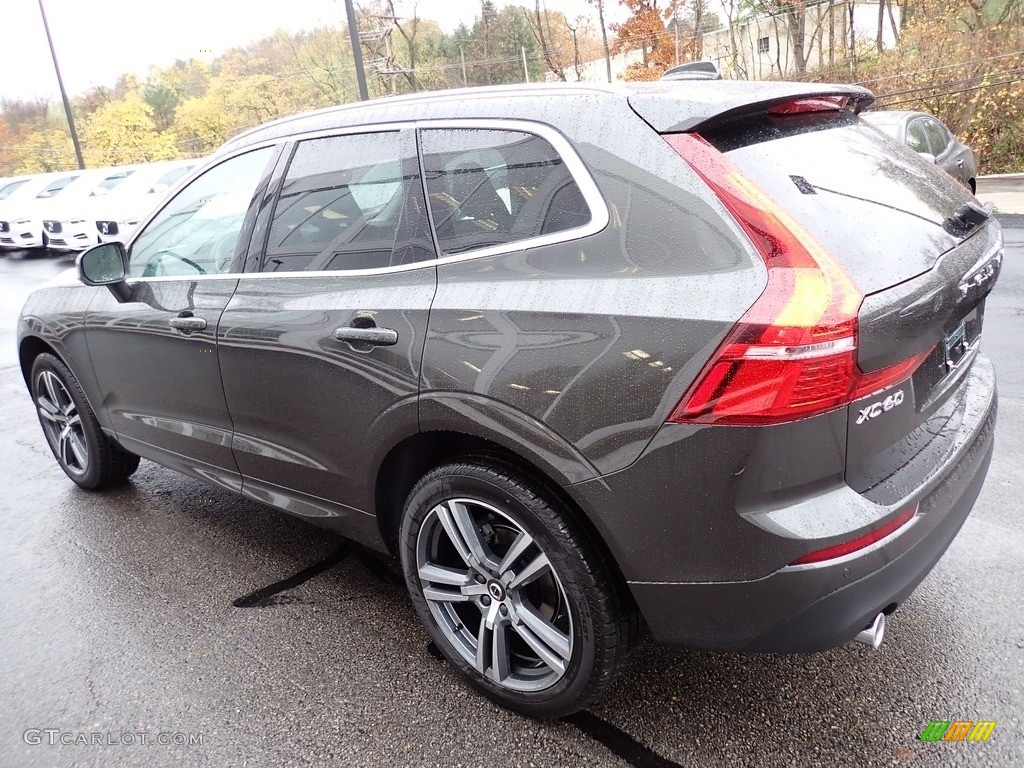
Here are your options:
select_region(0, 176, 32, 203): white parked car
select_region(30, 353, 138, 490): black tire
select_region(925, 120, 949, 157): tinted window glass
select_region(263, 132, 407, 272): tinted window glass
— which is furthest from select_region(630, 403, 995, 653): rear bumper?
select_region(0, 176, 32, 203): white parked car

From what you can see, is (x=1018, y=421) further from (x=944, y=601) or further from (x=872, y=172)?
(x=872, y=172)

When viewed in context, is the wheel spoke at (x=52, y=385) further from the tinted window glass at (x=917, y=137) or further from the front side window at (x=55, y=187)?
the front side window at (x=55, y=187)

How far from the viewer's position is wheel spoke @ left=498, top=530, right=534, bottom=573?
2113mm

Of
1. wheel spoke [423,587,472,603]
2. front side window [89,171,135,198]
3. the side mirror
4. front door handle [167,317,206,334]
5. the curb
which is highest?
front side window [89,171,135,198]

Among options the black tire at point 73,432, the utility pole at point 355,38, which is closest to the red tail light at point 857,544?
the black tire at point 73,432

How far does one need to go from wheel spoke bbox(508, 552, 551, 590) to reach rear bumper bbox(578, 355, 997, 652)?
27 centimetres

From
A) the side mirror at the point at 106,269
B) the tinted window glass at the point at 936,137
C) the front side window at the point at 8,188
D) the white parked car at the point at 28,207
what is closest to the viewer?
the side mirror at the point at 106,269

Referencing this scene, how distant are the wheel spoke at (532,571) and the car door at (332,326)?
1.74ft

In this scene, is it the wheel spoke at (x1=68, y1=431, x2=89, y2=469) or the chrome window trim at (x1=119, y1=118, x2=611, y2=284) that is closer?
the chrome window trim at (x1=119, y1=118, x2=611, y2=284)

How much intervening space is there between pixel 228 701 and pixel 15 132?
53.6m

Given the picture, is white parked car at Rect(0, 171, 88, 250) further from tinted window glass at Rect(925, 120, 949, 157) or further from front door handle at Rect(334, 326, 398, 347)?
front door handle at Rect(334, 326, 398, 347)

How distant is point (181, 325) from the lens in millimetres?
3090

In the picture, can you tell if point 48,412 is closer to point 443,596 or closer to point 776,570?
point 443,596

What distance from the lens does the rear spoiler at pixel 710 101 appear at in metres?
1.89
